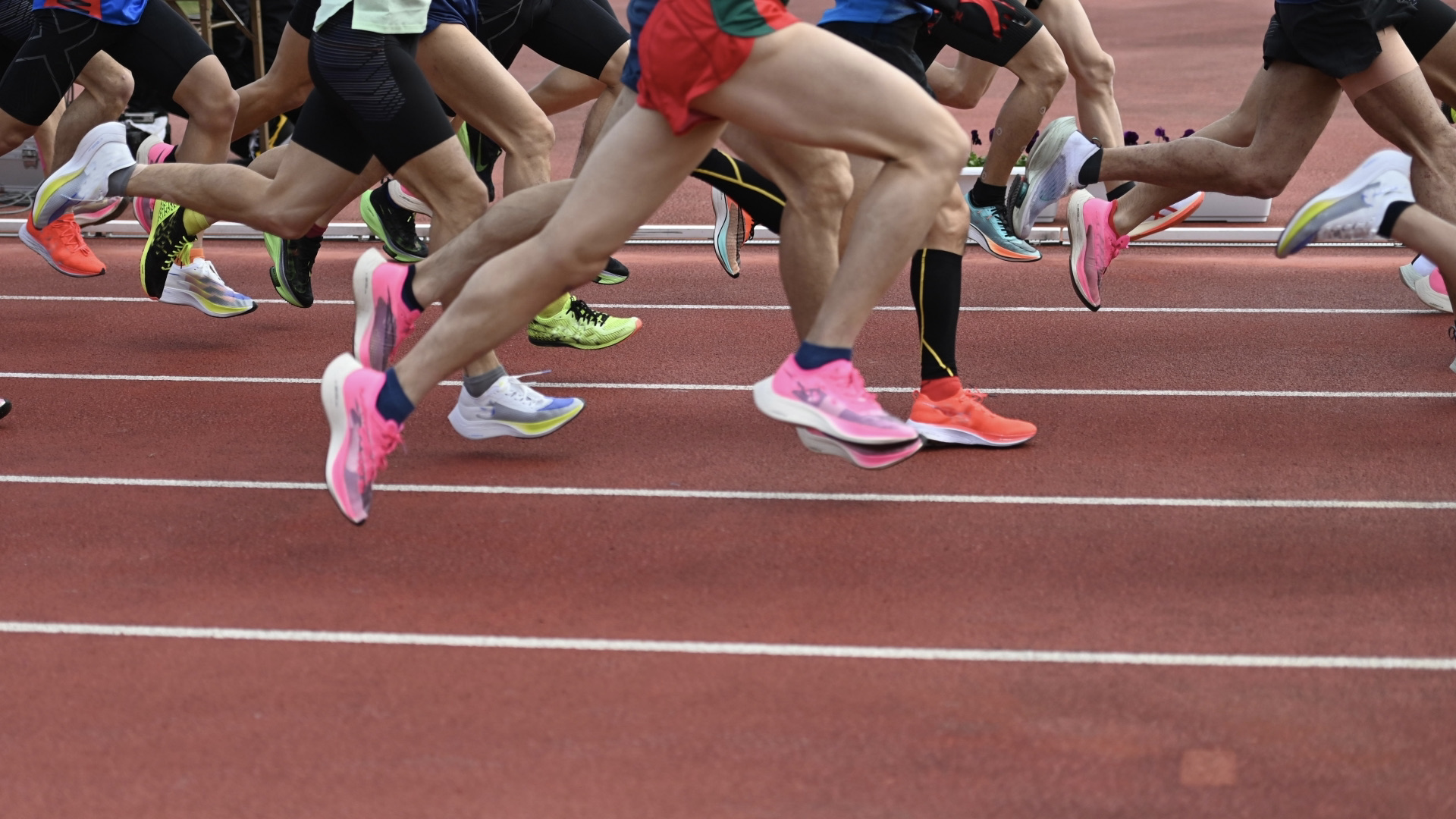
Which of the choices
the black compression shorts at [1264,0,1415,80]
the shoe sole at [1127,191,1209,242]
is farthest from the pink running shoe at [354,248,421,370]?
the shoe sole at [1127,191,1209,242]

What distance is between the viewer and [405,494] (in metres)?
4.42

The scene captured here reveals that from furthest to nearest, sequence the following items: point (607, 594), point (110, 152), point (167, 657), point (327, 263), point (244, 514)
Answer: point (327, 263)
point (110, 152)
point (244, 514)
point (607, 594)
point (167, 657)

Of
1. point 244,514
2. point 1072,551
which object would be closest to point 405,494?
point 244,514

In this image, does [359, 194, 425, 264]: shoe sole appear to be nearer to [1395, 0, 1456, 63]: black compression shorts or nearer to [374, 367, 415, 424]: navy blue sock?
[374, 367, 415, 424]: navy blue sock

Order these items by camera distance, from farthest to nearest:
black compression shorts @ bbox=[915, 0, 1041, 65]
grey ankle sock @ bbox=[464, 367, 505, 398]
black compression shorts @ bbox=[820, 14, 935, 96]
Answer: black compression shorts @ bbox=[915, 0, 1041, 65] < grey ankle sock @ bbox=[464, 367, 505, 398] < black compression shorts @ bbox=[820, 14, 935, 96]

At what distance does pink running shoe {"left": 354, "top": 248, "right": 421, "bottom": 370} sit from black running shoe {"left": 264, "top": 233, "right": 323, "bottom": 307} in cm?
205

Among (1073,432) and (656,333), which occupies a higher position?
(1073,432)

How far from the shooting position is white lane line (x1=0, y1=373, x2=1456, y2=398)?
211 inches

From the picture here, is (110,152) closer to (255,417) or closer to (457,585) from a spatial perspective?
(255,417)

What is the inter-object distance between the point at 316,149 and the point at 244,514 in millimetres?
1158

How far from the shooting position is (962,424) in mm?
4695

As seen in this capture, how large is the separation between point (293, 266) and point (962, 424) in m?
2.89

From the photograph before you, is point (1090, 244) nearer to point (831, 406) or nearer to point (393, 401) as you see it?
point (831, 406)

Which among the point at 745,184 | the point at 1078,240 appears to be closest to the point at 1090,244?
the point at 1078,240
